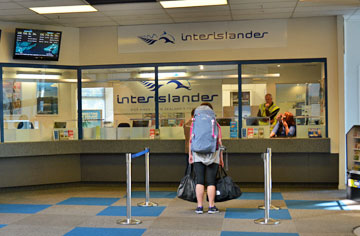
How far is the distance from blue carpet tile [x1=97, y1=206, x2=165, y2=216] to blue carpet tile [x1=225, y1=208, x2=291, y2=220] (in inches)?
40.0

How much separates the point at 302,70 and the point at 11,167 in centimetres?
587

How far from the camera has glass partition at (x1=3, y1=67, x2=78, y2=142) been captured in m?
9.26

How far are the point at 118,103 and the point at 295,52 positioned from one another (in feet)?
12.0

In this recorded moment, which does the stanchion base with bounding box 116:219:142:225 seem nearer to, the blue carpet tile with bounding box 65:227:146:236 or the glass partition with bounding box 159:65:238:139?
the blue carpet tile with bounding box 65:227:146:236

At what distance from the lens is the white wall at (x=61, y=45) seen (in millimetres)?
9078

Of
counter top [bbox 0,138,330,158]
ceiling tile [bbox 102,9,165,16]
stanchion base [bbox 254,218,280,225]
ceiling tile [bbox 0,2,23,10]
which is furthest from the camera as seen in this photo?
counter top [bbox 0,138,330,158]

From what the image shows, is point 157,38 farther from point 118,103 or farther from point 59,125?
point 59,125

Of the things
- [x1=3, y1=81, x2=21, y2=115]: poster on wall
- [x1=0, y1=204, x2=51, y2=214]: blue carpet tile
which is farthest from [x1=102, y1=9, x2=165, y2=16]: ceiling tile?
[x1=0, y1=204, x2=51, y2=214]: blue carpet tile

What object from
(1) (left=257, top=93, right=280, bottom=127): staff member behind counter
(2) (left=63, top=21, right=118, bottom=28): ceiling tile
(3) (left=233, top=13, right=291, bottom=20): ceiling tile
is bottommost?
(1) (left=257, top=93, right=280, bottom=127): staff member behind counter

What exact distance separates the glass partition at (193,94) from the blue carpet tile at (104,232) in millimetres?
3917

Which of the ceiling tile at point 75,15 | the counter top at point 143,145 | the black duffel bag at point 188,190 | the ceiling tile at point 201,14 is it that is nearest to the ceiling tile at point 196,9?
the ceiling tile at point 201,14

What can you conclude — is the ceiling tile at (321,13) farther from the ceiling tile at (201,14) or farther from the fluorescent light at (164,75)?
the fluorescent light at (164,75)

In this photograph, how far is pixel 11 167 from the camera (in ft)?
30.0

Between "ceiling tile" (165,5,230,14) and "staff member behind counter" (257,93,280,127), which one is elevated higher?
"ceiling tile" (165,5,230,14)
